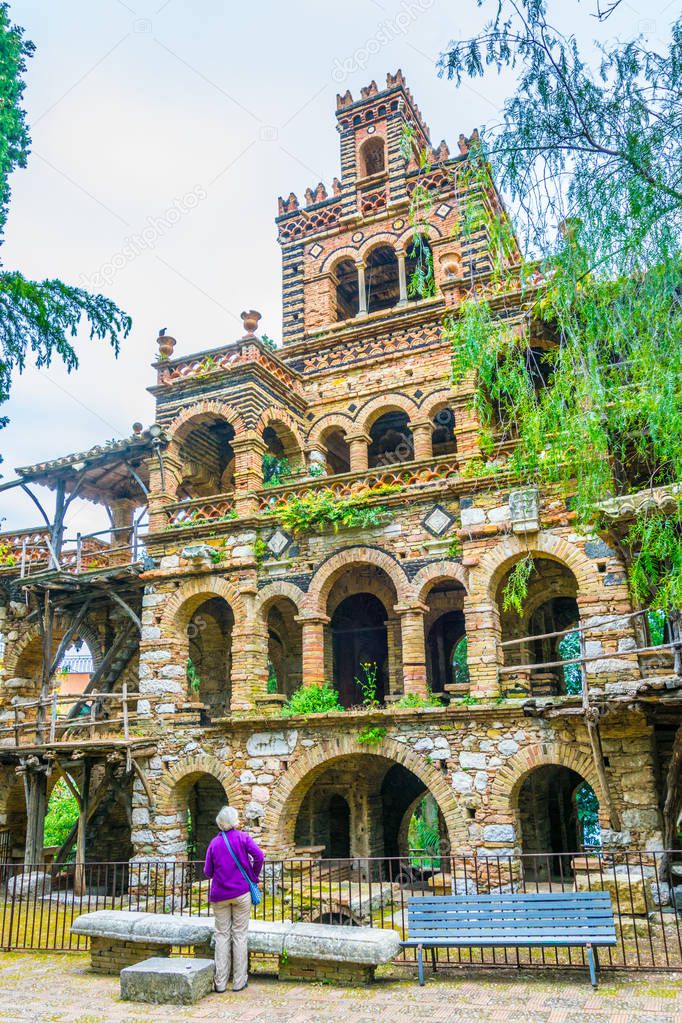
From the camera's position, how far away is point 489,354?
30.7 feet

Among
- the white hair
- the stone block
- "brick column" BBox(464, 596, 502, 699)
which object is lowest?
the stone block

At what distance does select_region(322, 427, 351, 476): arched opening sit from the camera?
19877 mm

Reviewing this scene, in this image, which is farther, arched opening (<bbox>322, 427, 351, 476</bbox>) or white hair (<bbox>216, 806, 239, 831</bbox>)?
arched opening (<bbox>322, 427, 351, 476</bbox>)

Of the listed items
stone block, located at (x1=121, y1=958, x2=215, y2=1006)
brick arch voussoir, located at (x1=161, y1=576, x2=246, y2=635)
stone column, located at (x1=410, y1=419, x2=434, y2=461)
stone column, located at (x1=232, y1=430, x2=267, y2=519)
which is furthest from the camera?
stone column, located at (x1=410, y1=419, x2=434, y2=461)

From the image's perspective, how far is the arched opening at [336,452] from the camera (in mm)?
19877

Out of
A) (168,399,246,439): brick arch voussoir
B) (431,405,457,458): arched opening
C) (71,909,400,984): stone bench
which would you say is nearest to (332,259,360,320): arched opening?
(431,405,457,458): arched opening

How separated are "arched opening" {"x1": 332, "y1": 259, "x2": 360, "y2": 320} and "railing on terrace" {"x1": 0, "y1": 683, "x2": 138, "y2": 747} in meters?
11.3

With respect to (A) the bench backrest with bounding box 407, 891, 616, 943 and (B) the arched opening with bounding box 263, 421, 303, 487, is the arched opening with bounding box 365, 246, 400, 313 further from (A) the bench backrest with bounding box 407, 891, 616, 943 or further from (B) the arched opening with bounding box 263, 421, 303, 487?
(A) the bench backrest with bounding box 407, 891, 616, 943

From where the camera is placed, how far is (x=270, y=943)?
7.55 meters

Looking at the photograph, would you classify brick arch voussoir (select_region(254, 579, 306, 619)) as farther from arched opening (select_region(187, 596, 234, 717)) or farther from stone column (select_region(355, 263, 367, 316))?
stone column (select_region(355, 263, 367, 316))

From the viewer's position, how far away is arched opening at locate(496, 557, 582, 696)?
15039mm

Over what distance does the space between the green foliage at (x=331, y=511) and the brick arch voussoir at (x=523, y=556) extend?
2208 millimetres

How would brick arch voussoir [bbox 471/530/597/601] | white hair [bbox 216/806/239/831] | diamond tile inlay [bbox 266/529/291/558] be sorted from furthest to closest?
diamond tile inlay [bbox 266/529/291/558] → brick arch voussoir [bbox 471/530/597/601] → white hair [bbox 216/806/239/831]

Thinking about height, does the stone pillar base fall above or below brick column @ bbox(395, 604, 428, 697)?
below
